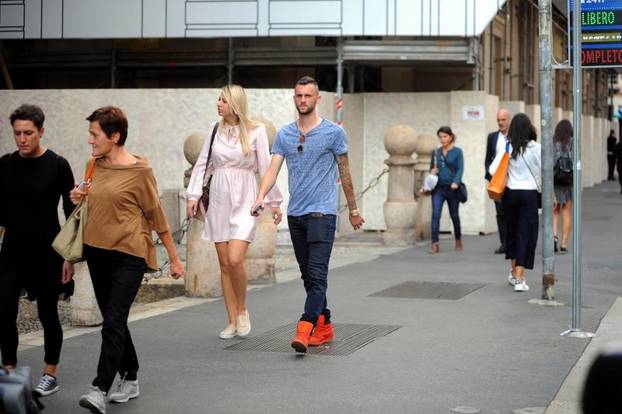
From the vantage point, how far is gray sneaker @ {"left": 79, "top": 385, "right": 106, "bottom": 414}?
6.53 m

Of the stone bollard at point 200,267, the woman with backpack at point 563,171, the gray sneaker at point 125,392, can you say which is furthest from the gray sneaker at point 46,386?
the woman with backpack at point 563,171

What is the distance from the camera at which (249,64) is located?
2277 cm

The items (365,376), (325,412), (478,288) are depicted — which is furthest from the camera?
(478,288)

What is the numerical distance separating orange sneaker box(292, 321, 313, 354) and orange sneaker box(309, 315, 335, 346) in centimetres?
34

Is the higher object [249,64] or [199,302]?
[249,64]

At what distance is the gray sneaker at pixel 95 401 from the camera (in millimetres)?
6527

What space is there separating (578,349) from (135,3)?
14070 millimetres

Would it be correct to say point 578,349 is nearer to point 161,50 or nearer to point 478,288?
point 478,288

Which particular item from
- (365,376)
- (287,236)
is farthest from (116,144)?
(287,236)

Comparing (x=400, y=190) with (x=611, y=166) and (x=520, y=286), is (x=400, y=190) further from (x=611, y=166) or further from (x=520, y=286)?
(x=611, y=166)

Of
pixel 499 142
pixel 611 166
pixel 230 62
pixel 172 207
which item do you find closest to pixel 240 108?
pixel 499 142

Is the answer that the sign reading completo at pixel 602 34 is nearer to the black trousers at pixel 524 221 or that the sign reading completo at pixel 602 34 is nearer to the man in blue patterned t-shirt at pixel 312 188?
the black trousers at pixel 524 221

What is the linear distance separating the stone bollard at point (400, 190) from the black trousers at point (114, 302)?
467 inches

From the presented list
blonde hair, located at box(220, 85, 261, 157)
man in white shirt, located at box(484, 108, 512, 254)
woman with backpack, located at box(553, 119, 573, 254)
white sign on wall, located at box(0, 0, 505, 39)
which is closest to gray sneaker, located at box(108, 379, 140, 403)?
blonde hair, located at box(220, 85, 261, 157)
